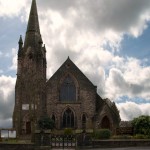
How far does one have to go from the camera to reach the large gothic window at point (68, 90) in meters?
59.9

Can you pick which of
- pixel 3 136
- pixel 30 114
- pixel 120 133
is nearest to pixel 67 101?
pixel 30 114

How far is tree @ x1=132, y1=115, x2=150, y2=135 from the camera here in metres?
51.8

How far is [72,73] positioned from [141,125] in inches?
563

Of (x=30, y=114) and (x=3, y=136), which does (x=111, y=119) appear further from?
(x=3, y=136)

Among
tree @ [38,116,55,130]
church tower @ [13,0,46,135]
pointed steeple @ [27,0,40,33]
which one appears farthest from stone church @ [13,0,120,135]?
pointed steeple @ [27,0,40,33]

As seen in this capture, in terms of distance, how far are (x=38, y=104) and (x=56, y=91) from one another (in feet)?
11.9

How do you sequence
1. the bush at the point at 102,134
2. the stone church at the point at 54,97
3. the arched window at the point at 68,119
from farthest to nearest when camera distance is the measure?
the arched window at the point at 68,119
the stone church at the point at 54,97
the bush at the point at 102,134

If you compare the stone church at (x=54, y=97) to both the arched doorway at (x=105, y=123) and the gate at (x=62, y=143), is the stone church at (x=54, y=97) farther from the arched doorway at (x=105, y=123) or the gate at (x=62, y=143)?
the gate at (x=62, y=143)

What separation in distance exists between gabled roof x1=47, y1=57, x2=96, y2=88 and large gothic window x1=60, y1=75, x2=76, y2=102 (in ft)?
3.45

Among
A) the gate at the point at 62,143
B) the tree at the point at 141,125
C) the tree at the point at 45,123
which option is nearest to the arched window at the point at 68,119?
the tree at the point at 45,123

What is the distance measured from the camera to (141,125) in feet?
173

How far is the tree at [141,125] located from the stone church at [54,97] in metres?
4.43

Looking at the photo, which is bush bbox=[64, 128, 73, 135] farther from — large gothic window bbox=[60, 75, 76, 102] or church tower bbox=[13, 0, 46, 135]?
large gothic window bbox=[60, 75, 76, 102]

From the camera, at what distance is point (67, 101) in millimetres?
59562
